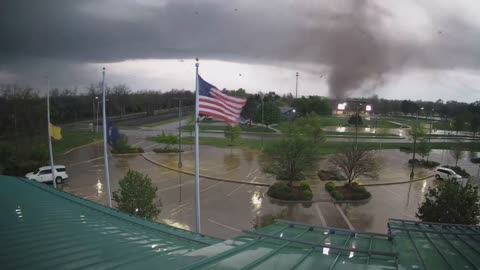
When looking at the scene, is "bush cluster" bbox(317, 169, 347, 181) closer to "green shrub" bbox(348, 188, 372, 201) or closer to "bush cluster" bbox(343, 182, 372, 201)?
"bush cluster" bbox(343, 182, 372, 201)

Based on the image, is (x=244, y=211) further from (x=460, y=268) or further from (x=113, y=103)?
(x=113, y=103)

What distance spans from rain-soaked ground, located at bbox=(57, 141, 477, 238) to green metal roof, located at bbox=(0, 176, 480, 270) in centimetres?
637

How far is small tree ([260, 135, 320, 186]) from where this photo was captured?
1961 centimetres

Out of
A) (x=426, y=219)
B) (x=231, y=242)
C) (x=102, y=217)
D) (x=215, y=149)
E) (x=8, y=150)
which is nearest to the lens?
(x=231, y=242)

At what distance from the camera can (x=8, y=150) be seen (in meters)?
24.6

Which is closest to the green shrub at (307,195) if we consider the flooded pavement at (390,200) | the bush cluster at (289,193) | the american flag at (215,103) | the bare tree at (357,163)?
the bush cluster at (289,193)

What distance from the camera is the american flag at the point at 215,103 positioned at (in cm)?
908

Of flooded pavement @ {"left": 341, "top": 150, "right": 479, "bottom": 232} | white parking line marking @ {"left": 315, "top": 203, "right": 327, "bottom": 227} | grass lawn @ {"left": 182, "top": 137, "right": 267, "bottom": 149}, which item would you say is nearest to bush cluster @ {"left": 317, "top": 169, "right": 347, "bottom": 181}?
flooded pavement @ {"left": 341, "top": 150, "right": 479, "bottom": 232}

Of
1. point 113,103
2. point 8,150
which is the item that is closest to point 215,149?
point 8,150

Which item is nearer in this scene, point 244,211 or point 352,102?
point 244,211

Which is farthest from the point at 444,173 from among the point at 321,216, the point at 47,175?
the point at 47,175

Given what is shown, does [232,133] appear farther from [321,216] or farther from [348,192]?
[321,216]

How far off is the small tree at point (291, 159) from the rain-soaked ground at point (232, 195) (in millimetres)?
1794

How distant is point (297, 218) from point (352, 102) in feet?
246
